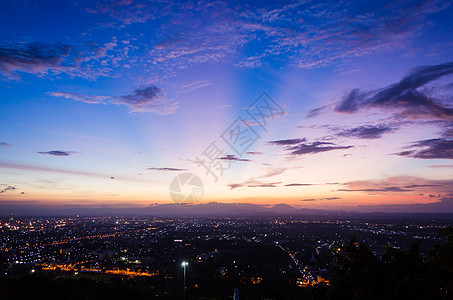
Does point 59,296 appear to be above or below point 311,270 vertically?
above

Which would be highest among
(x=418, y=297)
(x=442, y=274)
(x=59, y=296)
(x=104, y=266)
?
(x=442, y=274)

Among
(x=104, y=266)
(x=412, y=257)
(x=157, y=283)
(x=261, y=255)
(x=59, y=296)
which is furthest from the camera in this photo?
(x=261, y=255)

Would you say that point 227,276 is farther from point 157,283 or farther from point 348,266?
point 348,266

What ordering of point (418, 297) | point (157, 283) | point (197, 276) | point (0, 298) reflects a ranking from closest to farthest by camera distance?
point (418, 297) → point (0, 298) → point (157, 283) → point (197, 276)

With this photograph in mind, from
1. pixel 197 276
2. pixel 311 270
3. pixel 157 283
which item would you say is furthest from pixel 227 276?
pixel 311 270

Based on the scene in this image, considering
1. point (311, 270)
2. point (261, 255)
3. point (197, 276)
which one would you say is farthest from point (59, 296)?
point (261, 255)

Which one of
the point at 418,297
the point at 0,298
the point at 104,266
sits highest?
the point at 418,297

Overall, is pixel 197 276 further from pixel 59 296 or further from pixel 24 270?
pixel 24 270

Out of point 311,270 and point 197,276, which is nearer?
point 197,276

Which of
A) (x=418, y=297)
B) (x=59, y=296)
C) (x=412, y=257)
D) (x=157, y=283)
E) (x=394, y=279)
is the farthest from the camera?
(x=157, y=283)
